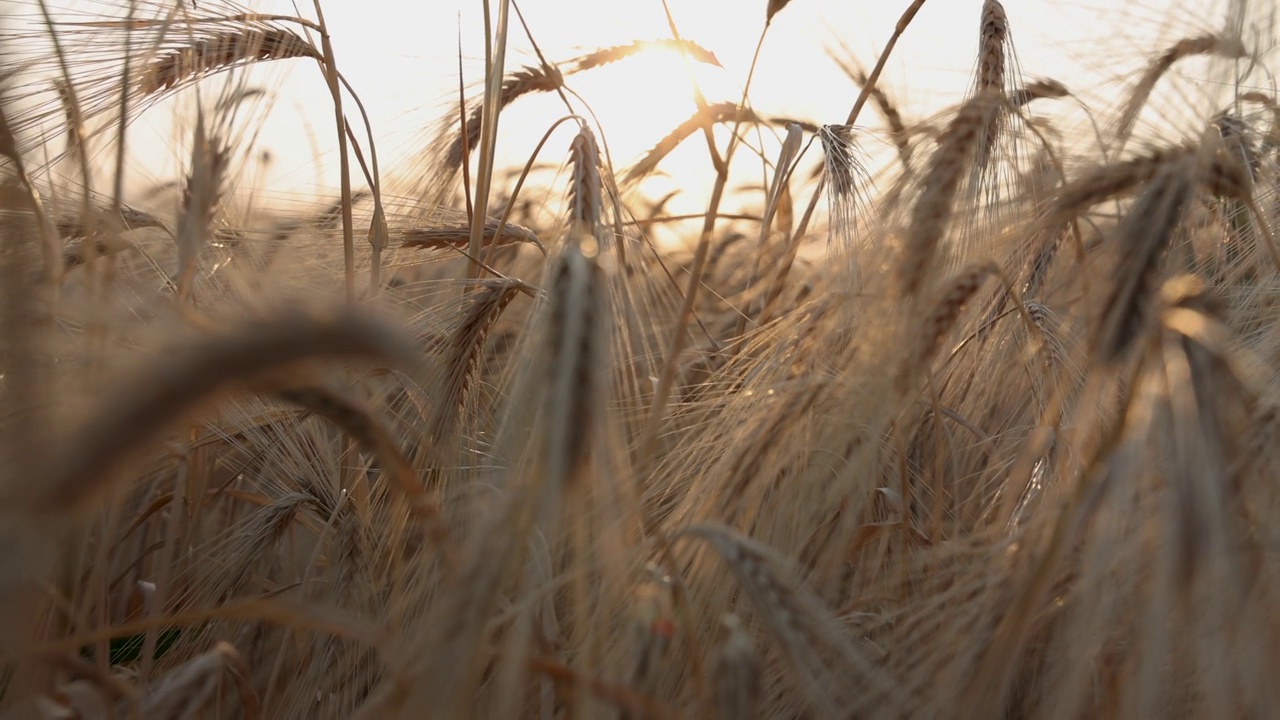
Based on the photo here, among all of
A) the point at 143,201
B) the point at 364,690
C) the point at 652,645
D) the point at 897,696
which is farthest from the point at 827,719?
the point at 143,201

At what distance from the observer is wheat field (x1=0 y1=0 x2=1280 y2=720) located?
0.63 meters

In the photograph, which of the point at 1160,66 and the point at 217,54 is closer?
the point at 217,54

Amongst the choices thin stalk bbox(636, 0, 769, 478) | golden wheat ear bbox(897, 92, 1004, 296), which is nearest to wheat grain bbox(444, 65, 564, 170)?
thin stalk bbox(636, 0, 769, 478)

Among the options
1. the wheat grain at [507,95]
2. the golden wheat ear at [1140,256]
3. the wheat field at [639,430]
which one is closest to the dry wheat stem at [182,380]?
the wheat field at [639,430]

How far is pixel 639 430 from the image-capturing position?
1.44 metres

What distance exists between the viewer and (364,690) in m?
1.23

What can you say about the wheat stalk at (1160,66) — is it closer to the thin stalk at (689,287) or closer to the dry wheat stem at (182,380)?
the thin stalk at (689,287)

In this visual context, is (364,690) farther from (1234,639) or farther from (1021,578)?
(1234,639)

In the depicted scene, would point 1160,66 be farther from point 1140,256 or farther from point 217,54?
point 217,54

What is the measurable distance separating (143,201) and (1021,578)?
4.91ft

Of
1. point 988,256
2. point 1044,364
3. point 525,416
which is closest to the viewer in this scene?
point 525,416

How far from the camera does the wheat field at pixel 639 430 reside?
2.08 feet

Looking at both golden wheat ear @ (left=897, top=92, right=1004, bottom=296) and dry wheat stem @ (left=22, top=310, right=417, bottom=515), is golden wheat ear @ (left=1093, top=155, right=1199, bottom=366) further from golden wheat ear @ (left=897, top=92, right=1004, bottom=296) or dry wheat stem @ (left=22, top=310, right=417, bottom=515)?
dry wheat stem @ (left=22, top=310, right=417, bottom=515)

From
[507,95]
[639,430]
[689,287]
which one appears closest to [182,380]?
[689,287]
